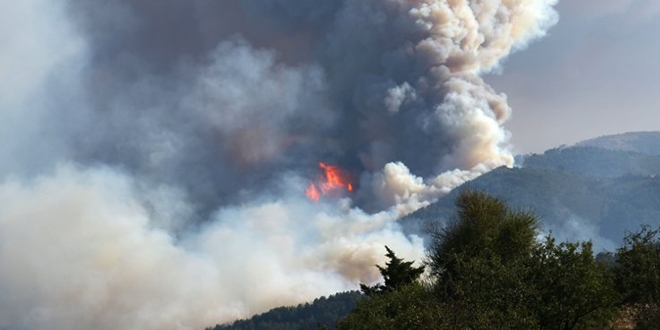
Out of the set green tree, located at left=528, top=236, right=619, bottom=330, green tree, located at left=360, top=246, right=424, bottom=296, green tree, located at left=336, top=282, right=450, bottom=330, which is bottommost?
green tree, located at left=528, top=236, right=619, bottom=330

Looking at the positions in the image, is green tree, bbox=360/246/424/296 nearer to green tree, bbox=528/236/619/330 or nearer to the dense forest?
the dense forest

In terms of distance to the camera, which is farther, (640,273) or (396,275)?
(396,275)

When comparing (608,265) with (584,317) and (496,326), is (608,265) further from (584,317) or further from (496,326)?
(496,326)

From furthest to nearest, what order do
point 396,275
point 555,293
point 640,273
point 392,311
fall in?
point 396,275, point 392,311, point 640,273, point 555,293

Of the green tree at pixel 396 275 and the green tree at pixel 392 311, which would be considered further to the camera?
the green tree at pixel 396 275

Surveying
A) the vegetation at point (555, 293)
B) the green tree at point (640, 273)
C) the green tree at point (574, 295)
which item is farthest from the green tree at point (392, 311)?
the green tree at point (640, 273)

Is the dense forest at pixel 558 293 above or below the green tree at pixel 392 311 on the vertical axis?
below

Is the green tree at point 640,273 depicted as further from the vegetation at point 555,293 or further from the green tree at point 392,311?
the green tree at point 392,311

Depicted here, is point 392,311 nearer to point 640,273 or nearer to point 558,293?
point 558,293

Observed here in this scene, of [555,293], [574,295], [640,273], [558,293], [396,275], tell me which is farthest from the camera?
[396,275]

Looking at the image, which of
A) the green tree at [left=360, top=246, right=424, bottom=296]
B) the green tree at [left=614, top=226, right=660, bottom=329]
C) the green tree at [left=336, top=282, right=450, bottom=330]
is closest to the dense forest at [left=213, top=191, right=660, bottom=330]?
the green tree at [left=614, top=226, right=660, bottom=329]

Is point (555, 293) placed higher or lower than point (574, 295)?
higher

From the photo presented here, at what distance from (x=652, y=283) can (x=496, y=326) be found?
13.5 m

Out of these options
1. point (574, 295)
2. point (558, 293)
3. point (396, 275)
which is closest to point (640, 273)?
point (574, 295)
